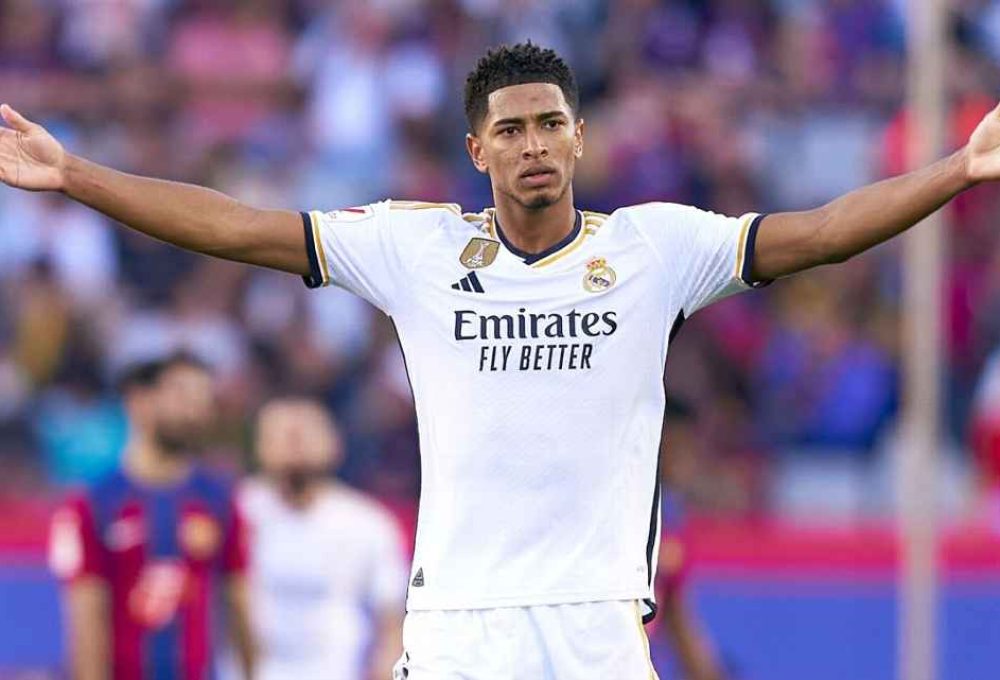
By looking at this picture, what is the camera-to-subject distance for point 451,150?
14.5 metres

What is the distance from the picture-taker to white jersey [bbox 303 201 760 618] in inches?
224

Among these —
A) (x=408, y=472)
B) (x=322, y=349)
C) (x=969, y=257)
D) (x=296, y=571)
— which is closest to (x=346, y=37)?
(x=322, y=349)

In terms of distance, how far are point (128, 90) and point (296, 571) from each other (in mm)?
5342

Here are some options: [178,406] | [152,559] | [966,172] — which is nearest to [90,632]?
[152,559]

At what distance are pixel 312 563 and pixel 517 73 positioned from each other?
15.6ft

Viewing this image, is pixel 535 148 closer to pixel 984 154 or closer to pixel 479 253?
pixel 479 253

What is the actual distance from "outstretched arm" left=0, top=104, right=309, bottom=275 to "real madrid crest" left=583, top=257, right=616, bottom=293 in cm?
76

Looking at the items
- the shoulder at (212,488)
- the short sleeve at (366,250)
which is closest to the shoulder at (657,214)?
the short sleeve at (366,250)

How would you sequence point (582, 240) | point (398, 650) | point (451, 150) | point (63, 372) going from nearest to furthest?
point (582, 240)
point (398, 650)
point (63, 372)
point (451, 150)

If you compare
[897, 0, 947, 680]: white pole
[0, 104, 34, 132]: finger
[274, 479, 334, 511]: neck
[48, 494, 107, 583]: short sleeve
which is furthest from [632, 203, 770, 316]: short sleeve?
[897, 0, 947, 680]: white pole

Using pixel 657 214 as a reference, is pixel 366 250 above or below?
below

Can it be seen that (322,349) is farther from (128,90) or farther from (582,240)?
(582,240)

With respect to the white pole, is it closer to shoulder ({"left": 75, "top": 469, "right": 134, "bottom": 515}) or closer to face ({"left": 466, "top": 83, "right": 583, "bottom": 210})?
shoulder ({"left": 75, "top": 469, "right": 134, "bottom": 515})

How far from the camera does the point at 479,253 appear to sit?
5906 millimetres
